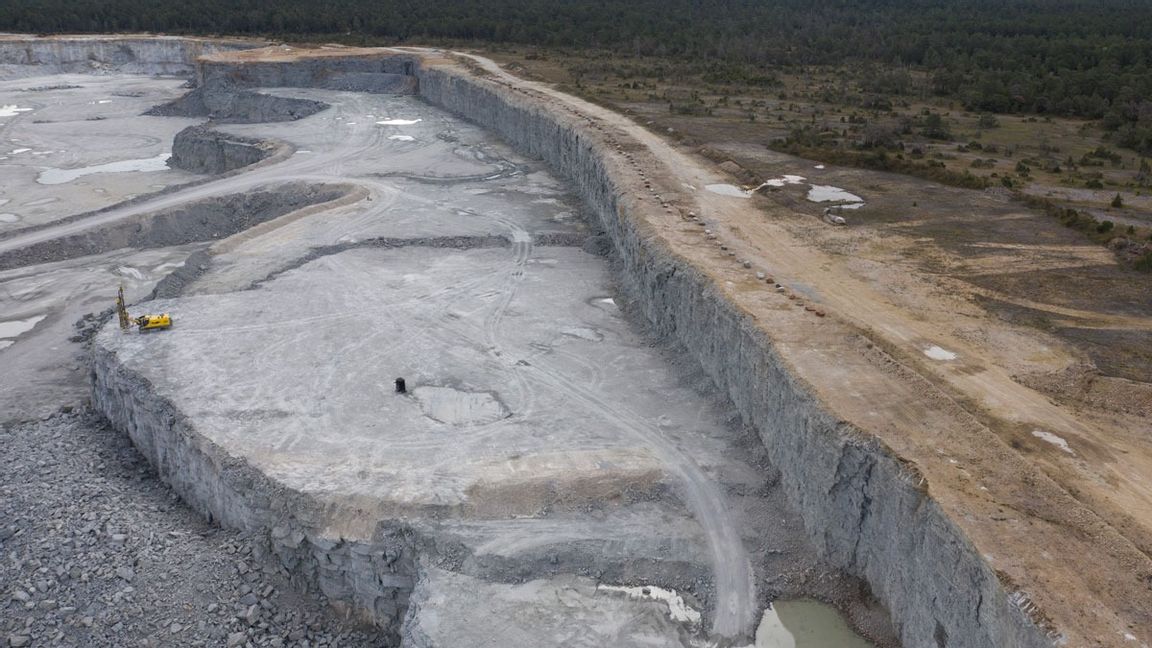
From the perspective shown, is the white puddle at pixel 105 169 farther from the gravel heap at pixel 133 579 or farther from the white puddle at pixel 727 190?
the white puddle at pixel 727 190

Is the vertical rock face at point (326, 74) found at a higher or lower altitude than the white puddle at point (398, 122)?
higher

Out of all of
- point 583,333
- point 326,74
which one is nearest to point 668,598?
point 583,333

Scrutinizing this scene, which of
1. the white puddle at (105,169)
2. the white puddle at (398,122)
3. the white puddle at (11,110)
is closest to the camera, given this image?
the white puddle at (105,169)

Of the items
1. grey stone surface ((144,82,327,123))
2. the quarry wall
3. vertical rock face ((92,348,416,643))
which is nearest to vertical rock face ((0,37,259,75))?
grey stone surface ((144,82,327,123))

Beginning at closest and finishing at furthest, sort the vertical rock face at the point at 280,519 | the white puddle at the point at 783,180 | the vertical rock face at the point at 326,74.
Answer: the vertical rock face at the point at 280,519
the white puddle at the point at 783,180
the vertical rock face at the point at 326,74

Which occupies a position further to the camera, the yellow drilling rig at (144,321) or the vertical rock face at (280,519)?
the yellow drilling rig at (144,321)

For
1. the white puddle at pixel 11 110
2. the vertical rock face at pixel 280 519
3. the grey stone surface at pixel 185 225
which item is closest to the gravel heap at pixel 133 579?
the vertical rock face at pixel 280 519

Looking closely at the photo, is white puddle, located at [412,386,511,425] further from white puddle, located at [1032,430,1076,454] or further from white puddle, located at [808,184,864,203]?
white puddle, located at [808,184,864,203]
